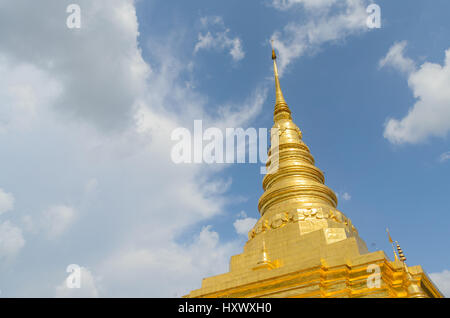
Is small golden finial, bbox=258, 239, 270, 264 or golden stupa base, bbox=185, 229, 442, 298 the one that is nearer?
golden stupa base, bbox=185, 229, 442, 298

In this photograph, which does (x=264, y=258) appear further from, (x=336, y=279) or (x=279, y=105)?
(x=279, y=105)

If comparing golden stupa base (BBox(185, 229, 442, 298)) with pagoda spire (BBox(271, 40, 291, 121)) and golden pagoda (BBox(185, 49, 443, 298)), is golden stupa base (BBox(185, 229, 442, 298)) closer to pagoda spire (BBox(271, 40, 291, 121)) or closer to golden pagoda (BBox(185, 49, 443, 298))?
golden pagoda (BBox(185, 49, 443, 298))

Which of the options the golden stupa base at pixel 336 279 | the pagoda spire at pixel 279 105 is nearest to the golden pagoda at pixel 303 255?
the golden stupa base at pixel 336 279

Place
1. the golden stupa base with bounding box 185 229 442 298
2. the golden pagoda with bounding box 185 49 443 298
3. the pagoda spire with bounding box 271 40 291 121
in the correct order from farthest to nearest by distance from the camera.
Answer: the pagoda spire with bounding box 271 40 291 121 → the golden pagoda with bounding box 185 49 443 298 → the golden stupa base with bounding box 185 229 442 298

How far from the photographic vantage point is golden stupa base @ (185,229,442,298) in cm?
1140

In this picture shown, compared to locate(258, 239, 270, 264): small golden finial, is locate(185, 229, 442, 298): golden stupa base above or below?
below

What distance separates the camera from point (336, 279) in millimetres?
11711

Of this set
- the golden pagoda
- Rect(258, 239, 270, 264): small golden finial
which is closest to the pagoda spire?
the golden pagoda

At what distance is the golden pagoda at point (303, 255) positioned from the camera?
11.5 metres

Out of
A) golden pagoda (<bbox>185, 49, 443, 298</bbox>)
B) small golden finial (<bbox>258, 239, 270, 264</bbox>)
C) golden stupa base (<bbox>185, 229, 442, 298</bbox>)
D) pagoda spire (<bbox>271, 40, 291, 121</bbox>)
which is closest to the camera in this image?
golden stupa base (<bbox>185, 229, 442, 298</bbox>)

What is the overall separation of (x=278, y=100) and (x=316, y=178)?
7279mm

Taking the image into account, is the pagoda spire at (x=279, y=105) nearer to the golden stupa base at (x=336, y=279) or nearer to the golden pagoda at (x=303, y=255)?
the golden pagoda at (x=303, y=255)

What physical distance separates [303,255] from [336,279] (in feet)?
7.65

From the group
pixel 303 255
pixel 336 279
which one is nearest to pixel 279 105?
pixel 303 255
